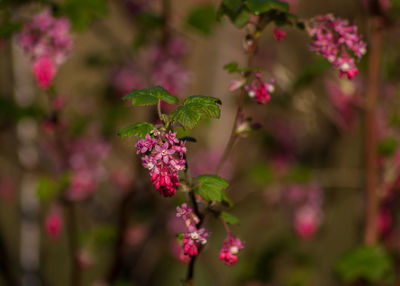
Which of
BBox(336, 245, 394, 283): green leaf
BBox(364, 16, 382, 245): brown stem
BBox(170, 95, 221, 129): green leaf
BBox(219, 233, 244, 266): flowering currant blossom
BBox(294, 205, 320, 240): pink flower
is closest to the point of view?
BBox(170, 95, 221, 129): green leaf

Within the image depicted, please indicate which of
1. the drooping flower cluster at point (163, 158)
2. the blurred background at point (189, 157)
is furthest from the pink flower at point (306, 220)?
the drooping flower cluster at point (163, 158)

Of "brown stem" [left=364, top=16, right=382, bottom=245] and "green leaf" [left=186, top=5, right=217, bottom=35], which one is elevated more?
"green leaf" [left=186, top=5, right=217, bottom=35]

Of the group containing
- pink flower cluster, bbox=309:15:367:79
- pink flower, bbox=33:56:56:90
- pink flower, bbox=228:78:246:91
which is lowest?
pink flower, bbox=228:78:246:91

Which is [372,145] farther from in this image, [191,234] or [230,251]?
[191,234]

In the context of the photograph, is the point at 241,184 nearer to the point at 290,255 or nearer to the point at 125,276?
the point at 290,255

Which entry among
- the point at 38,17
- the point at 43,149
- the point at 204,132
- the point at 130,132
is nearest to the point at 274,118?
the point at 204,132

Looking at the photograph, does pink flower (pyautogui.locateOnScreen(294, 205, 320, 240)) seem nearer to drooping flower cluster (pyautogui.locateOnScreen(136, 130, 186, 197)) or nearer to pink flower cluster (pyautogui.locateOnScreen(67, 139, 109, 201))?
pink flower cluster (pyautogui.locateOnScreen(67, 139, 109, 201))

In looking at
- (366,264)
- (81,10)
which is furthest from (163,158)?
(366,264)

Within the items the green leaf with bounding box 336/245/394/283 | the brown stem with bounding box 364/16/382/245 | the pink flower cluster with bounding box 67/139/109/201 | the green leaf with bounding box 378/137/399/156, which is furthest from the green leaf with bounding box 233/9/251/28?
the pink flower cluster with bounding box 67/139/109/201
